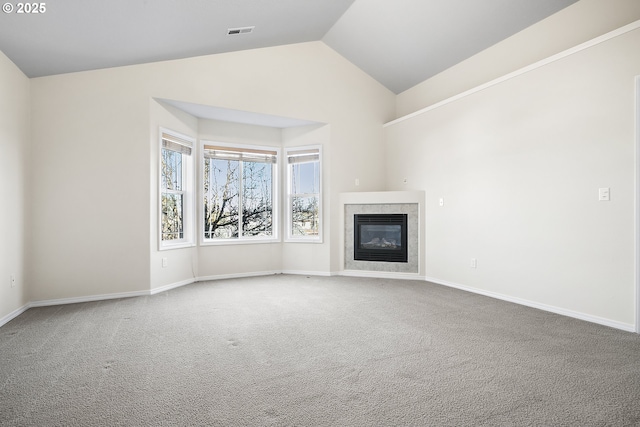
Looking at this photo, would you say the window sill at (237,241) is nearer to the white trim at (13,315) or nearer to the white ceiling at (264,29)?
the white trim at (13,315)

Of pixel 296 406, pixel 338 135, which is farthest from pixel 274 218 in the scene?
pixel 296 406

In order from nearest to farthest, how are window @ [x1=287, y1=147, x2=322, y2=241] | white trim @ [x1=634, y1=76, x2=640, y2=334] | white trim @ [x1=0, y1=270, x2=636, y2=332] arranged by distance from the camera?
white trim @ [x1=634, y1=76, x2=640, y2=334] → white trim @ [x1=0, y1=270, x2=636, y2=332] → window @ [x1=287, y1=147, x2=322, y2=241]

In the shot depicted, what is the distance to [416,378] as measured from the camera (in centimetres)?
229

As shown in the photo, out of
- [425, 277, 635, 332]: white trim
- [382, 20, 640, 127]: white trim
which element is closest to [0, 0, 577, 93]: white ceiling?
[382, 20, 640, 127]: white trim

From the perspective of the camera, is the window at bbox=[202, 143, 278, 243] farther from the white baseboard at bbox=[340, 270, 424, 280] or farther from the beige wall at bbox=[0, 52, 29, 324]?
the beige wall at bbox=[0, 52, 29, 324]

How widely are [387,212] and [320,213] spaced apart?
1135 millimetres

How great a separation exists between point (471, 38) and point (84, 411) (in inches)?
220

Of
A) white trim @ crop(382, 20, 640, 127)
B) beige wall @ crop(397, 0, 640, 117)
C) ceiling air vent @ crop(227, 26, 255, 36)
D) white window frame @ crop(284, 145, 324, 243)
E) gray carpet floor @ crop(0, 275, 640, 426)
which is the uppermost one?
ceiling air vent @ crop(227, 26, 255, 36)

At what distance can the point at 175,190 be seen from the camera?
5.34 metres

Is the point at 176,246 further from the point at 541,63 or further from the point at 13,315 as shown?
the point at 541,63

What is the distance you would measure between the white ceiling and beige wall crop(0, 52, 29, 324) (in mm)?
262

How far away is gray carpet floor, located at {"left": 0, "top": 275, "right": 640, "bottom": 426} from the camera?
1885mm

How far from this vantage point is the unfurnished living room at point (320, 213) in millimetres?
2232

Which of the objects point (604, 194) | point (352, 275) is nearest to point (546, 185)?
point (604, 194)
